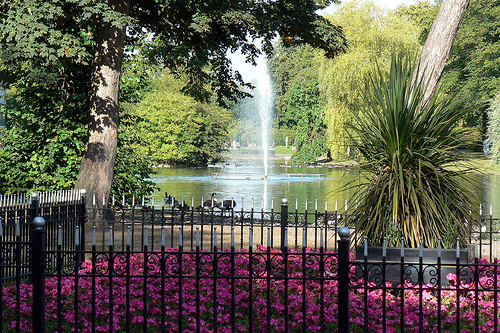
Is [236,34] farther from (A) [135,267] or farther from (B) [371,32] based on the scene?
(B) [371,32]

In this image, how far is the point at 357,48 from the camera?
108ft

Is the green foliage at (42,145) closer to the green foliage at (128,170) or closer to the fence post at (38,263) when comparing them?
the green foliage at (128,170)

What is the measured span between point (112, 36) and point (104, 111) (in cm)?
152

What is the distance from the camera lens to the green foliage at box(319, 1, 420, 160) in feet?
104

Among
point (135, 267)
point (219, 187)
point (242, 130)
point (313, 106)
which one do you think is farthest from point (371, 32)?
point (242, 130)

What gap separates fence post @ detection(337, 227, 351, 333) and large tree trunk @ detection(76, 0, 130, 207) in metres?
8.44

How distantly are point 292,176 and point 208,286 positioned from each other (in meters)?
28.9

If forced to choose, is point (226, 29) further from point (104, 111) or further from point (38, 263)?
point (38, 263)

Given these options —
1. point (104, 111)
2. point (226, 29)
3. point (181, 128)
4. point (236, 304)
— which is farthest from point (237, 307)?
point (181, 128)

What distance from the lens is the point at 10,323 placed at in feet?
17.1

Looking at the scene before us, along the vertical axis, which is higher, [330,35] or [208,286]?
[330,35]

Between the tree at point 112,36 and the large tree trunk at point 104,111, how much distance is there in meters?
0.02

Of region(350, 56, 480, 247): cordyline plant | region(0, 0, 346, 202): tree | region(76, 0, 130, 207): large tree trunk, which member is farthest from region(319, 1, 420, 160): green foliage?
region(350, 56, 480, 247): cordyline plant

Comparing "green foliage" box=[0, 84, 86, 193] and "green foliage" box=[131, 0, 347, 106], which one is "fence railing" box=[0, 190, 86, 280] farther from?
"green foliage" box=[0, 84, 86, 193]
